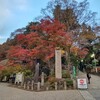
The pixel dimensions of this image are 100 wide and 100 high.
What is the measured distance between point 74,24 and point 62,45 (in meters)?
7.67

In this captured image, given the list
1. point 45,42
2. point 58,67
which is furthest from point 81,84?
point 45,42

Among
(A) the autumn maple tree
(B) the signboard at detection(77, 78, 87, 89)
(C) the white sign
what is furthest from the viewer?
(A) the autumn maple tree

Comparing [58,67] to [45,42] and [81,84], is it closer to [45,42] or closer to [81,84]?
[81,84]

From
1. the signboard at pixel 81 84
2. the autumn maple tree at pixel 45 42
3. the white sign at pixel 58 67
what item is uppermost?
the autumn maple tree at pixel 45 42

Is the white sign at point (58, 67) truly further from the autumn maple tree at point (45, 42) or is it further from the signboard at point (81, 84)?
the signboard at point (81, 84)

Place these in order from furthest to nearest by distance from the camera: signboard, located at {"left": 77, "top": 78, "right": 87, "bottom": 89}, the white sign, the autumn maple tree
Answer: the autumn maple tree
the white sign
signboard, located at {"left": 77, "top": 78, "right": 87, "bottom": 89}

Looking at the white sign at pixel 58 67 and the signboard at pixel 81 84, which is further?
the white sign at pixel 58 67

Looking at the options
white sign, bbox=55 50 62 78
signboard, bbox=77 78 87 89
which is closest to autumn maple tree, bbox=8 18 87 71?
white sign, bbox=55 50 62 78

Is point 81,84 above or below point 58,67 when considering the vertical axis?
below

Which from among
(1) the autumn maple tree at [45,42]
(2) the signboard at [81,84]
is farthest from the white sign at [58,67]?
(2) the signboard at [81,84]

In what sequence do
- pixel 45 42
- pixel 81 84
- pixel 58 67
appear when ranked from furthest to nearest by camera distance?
pixel 45 42 → pixel 58 67 → pixel 81 84

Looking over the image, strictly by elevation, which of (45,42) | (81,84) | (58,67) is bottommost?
(81,84)

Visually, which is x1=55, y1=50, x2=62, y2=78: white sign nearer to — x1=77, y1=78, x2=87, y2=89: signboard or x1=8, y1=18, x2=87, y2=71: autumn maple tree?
x1=8, y1=18, x2=87, y2=71: autumn maple tree

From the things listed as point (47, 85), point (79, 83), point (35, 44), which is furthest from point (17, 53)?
point (79, 83)
